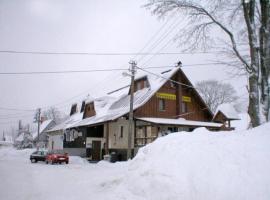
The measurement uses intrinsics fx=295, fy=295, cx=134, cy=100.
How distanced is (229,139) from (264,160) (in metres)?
1.65

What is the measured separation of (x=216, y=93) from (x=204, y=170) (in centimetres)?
4593

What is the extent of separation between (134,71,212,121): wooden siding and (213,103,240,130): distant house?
6.76 ft

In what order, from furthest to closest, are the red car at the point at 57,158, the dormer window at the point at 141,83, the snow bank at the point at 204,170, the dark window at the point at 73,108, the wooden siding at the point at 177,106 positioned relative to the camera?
the dark window at the point at 73,108 < the dormer window at the point at 141,83 < the wooden siding at the point at 177,106 < the red car at the point at 57,158 < the snow bank at the point at 204,170

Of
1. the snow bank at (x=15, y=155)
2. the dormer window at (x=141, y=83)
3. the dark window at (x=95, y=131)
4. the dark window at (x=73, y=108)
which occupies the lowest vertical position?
the snow bank at (x=15, y=155)

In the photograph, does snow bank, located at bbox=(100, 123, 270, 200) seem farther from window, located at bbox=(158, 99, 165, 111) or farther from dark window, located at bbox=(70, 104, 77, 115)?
dark window, located at bbox=(70, 104, 77, 115)

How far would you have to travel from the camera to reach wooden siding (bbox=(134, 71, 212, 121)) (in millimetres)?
31047

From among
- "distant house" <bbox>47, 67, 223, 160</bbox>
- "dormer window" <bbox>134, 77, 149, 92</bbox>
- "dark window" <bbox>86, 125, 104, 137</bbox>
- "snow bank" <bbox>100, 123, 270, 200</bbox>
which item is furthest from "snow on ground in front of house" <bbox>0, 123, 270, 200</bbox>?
"dark window" <bbox>86, 125, 104, 137</bbox>

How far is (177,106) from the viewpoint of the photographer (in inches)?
1324

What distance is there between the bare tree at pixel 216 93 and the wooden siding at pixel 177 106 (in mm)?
16204

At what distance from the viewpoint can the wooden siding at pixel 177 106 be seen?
31.0m

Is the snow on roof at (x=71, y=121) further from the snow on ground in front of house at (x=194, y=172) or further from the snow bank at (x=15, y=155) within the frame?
the snow on ground in front of house at (x=194, y=172)

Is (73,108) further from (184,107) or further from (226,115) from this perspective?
(226,115)

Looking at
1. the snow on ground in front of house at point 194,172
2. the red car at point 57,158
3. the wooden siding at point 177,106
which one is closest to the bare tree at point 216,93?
the wooden siding at point 177,106

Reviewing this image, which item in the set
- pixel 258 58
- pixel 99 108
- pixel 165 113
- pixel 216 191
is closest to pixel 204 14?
pixel 258 58
